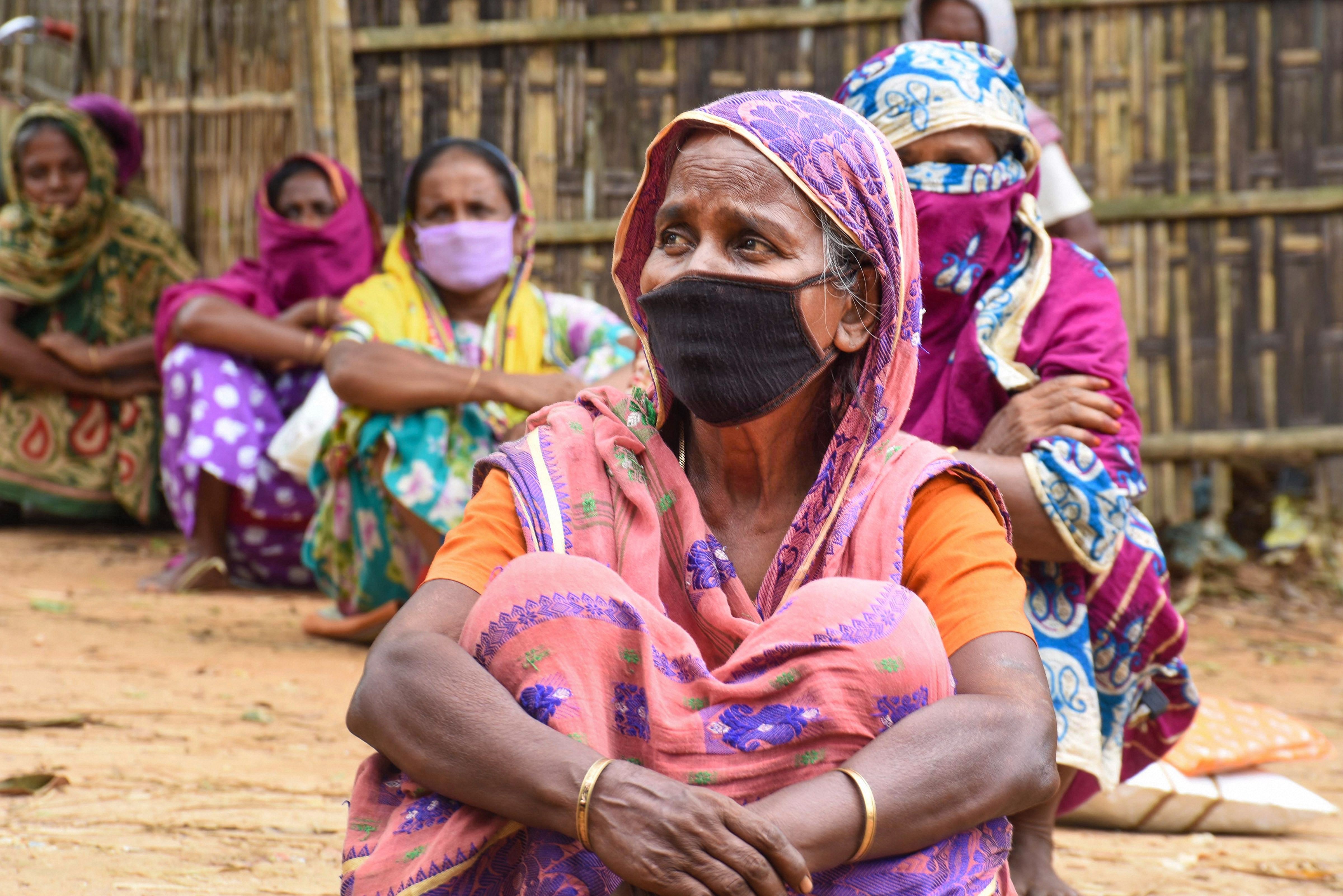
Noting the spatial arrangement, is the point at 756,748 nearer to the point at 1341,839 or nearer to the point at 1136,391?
the point at 1341,839

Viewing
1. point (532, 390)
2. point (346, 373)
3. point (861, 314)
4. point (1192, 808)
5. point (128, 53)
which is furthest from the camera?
point (128, 53)

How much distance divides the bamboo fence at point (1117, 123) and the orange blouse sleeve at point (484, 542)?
4.46m

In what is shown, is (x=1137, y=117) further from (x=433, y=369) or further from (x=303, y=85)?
(x=303, y=85)

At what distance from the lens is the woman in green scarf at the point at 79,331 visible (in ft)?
22.0

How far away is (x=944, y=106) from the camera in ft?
9.60

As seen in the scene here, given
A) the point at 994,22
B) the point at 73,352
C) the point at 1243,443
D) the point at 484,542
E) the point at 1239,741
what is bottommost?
the point at 1239,741

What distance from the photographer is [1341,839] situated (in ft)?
11.5

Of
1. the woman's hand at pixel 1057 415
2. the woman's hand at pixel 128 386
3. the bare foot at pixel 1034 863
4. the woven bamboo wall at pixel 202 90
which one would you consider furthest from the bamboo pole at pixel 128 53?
the bare foot at pixel 1034 863

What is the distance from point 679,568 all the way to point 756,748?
389 mm

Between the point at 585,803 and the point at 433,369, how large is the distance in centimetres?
328

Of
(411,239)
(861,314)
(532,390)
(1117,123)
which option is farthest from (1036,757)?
(1117,123)

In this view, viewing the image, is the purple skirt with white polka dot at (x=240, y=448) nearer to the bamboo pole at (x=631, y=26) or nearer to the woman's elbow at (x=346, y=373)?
the woman's elbow at (x=346, y=373)

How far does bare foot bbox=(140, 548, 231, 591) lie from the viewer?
19.3ft

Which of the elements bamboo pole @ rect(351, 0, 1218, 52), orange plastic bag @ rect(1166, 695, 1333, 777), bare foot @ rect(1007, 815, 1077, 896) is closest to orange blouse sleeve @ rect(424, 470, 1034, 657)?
bare foot @ rect(1007, 815, 1077, 896)
